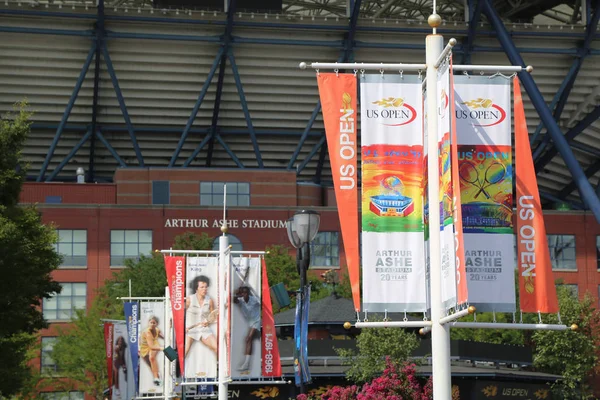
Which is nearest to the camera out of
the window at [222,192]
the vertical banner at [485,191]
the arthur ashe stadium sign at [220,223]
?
the vertical banner at [485,191]

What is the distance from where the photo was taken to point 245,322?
3366 cm

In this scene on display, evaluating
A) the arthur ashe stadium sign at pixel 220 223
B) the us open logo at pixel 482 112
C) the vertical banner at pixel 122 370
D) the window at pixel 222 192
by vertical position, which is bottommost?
the vertical banner at pixel 122 370

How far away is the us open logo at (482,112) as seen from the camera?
63.3 ft

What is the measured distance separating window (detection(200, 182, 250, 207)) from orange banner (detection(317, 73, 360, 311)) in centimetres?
6399

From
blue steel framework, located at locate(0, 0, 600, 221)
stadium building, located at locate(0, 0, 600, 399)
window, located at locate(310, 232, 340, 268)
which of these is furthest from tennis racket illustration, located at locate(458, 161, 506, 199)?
window, located at locate(310, 232, 340, 268)

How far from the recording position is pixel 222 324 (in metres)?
34.7

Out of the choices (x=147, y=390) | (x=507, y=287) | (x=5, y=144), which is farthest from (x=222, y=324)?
(x=507, y=287)

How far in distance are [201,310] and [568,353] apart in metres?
32.5

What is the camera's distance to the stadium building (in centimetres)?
7719

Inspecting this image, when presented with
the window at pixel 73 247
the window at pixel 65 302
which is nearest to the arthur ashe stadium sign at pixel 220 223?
the window at pixel 73 247

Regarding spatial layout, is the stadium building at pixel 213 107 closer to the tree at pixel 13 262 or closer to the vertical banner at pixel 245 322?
the tree at pixel 13 262

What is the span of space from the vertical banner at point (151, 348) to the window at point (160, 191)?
119 feet

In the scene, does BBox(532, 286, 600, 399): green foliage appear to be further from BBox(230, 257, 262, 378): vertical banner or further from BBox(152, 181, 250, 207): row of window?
BBox(230, 257, 262, 378): vertical banner

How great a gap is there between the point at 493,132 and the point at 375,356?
31.9m
